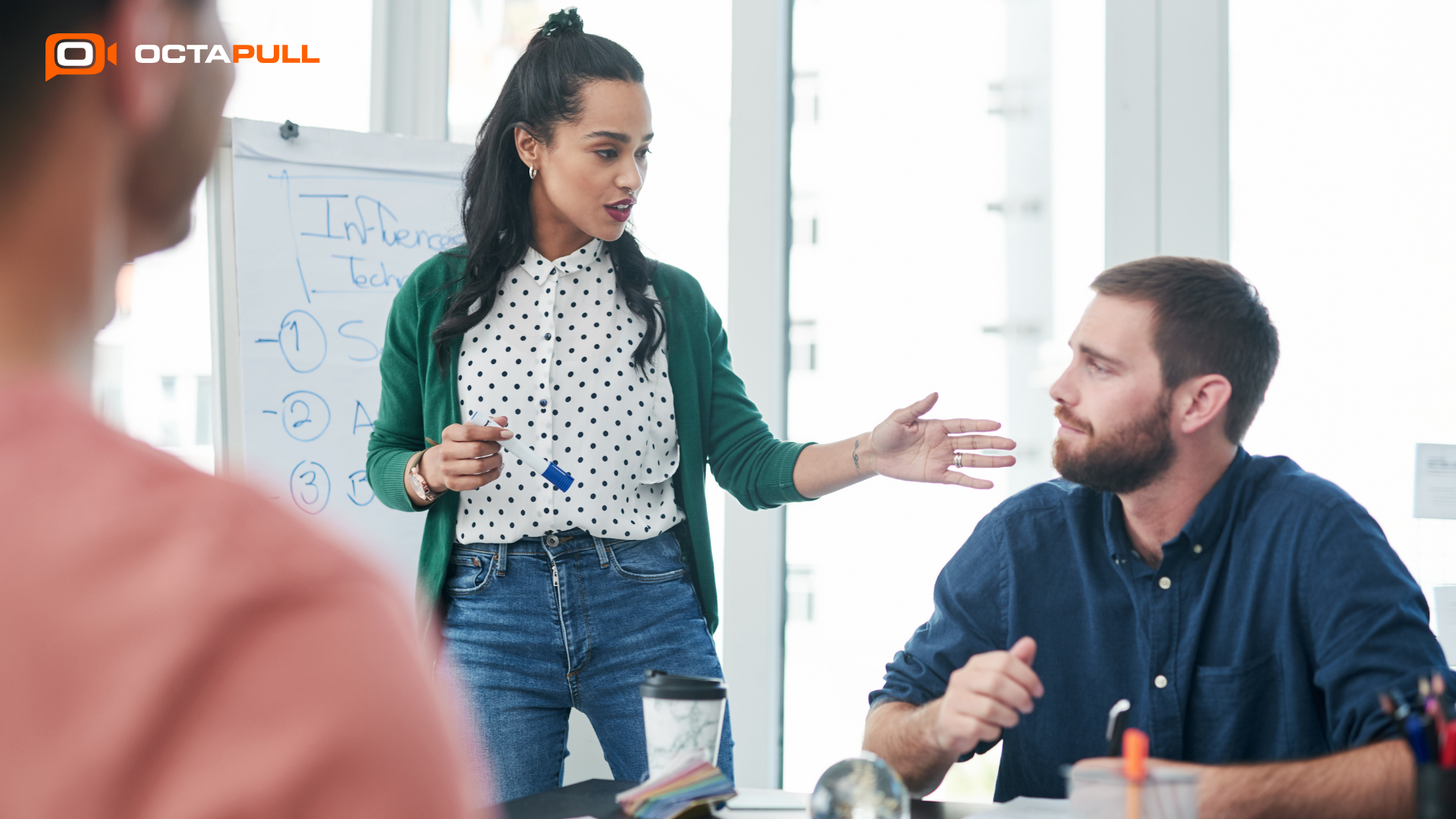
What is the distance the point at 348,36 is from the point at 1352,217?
8.05 ft

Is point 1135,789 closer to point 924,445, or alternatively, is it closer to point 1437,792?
point 1437,792

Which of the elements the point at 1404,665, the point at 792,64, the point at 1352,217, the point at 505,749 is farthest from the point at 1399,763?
the point at 792,64

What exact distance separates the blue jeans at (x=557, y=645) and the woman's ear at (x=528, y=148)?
647mm

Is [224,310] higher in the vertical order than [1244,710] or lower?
higher

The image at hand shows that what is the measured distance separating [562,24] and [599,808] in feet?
4.28

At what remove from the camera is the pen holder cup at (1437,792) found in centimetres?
84

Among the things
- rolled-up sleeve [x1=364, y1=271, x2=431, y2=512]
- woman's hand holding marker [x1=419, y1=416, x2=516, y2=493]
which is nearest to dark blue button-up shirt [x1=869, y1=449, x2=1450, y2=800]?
woman's hand holding marker [x1=419, y1=416, x2=516, y2=493]

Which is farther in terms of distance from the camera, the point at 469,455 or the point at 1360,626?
the point at 469,455

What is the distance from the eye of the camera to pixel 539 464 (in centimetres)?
171

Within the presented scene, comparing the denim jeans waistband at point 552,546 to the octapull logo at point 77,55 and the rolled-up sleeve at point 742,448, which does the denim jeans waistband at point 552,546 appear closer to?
the rolled-up sleeve at point 742,448

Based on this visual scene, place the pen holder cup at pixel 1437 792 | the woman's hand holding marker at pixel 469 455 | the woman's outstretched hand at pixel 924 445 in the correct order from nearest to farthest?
1. the pen holder cup at pixel 1437 792
2. the woman's hand holding marker at pixel 469 455
3. the woman's outstretched hand at pixel 924 445

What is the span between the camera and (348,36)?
2.91 metres

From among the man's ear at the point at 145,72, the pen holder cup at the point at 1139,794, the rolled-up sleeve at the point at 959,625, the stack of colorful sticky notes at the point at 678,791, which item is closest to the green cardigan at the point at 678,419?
the rolled-up sleeve at the point at 959,625

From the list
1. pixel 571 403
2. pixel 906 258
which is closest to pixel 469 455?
pixel 571 403
